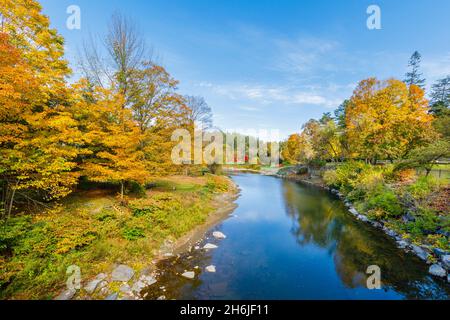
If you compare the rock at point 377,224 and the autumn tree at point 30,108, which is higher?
the autumn tree at point 30,108

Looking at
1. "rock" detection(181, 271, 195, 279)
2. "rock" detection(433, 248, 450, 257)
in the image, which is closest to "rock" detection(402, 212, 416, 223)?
"rock" detection(433, 248, 450, 257)

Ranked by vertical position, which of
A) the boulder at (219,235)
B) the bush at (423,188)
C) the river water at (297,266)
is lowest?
the river water at (297,266)

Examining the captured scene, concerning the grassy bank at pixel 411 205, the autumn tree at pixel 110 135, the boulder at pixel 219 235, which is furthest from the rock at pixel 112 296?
the grassy bank at pixel 411 205

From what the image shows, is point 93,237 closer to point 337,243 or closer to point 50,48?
point 50,48

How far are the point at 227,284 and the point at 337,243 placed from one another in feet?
21.2

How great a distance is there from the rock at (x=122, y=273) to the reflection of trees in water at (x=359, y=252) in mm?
7220

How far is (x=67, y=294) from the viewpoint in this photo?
484 cm

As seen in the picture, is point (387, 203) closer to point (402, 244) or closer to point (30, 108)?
point (402, 244)

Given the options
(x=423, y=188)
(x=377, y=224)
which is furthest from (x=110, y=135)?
(x=423, y=188)

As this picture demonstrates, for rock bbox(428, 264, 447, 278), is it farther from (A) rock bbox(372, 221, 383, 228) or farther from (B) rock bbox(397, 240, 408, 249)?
(A) rock bbox(372, 221, 383, 228)

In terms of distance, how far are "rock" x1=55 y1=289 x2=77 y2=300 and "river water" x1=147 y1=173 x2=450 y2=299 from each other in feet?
6.54

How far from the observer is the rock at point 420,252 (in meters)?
7.38

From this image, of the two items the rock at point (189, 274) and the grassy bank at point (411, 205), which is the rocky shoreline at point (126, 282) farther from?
the grassy bank at point (411, 205)

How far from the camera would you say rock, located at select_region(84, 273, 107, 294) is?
5.14m
